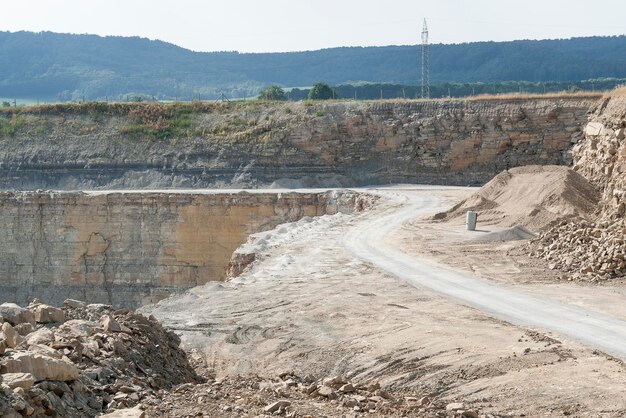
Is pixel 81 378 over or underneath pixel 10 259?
over

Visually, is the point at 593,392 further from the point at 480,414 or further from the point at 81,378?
the point at 81,378

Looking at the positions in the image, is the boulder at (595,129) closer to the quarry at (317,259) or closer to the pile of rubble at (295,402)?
the quarry at (317,259)

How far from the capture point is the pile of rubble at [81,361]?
9422mm

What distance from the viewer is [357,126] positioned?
4766cm

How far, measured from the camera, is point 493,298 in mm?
17672

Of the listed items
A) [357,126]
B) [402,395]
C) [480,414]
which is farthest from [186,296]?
[357,126]

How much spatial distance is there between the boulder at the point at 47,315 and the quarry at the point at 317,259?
31mm

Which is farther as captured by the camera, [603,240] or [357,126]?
[357,126]

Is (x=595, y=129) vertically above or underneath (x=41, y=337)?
above

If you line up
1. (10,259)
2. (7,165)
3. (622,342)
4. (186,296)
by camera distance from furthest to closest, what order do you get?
(7,165), (10,259), (186,296), (622,342)

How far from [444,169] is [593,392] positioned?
34.9 m

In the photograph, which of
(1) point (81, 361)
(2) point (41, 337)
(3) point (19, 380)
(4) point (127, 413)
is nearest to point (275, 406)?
(4) point (127, 413)

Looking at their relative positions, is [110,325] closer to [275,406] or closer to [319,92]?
[275,406]

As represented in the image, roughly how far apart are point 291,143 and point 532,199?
2059cm
